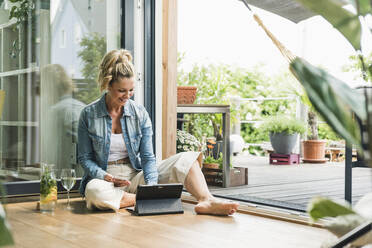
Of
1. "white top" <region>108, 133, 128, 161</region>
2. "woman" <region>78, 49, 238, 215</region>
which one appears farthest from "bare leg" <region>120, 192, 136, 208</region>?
"white top" <region>108, 133, 128, 161</region>

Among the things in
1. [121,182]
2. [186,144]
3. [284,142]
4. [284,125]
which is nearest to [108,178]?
[121,182]

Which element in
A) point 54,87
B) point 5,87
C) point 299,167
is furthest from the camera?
point 299,167

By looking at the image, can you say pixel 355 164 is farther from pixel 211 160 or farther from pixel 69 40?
pixel 69 40

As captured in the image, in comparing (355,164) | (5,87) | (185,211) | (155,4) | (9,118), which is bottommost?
(185,211)

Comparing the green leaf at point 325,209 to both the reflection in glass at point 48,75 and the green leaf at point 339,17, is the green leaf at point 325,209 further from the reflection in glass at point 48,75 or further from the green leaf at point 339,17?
the reflection in glass at point 48,75

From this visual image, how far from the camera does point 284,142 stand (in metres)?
5.54

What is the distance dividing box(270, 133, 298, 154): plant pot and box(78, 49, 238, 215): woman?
2.90 meters

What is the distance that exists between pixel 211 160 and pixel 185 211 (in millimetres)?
1204

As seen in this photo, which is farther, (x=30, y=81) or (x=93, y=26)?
(x=93, y=26)

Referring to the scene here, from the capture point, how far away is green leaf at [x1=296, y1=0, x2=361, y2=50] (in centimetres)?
36

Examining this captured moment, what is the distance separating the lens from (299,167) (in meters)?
5.22

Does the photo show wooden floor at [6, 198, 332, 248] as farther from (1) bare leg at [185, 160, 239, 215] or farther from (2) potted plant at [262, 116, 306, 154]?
(2) potted plant at [262, 116, 306, 154]

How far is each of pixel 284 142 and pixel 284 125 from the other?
0.79 ft

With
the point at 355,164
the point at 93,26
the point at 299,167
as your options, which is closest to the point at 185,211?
the point at 355,164
